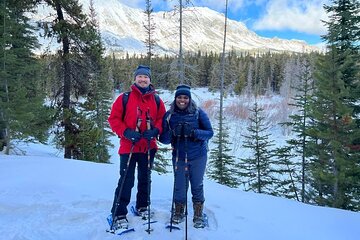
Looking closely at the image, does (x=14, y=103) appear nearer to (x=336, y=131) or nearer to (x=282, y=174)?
(x=336, y=131)

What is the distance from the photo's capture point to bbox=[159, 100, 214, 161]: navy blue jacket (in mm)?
4547

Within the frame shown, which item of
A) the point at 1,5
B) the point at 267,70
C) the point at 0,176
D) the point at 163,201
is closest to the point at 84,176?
Result: the point at 0,176

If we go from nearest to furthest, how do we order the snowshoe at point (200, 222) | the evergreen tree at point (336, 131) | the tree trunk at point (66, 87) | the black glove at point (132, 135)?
1. the black glove at point (132, 135)
2. the snowshoe at point (200, 222)
3. the evergreen tree at point (336, 131)
4. the tree trunk at point (66, 87)

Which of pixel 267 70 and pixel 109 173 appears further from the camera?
pixel 267 70

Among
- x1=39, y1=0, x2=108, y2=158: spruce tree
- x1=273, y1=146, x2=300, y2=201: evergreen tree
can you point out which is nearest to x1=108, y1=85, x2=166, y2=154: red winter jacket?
x1=39, y1=0, x2=108, y2=158: spruce tree

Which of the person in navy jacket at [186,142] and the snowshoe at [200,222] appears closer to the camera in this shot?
the person in navy jacket at [186,142]

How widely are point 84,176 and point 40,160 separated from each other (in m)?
2.12

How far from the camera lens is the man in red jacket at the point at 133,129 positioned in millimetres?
4469

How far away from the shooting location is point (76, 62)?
13039 millimetres

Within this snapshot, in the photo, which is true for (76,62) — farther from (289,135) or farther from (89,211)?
(289,135)

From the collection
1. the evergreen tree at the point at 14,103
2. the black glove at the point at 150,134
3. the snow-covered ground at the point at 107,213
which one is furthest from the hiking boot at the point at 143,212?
the evergreen tree at the point at 14,103

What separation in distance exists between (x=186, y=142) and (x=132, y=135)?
0.79 meters

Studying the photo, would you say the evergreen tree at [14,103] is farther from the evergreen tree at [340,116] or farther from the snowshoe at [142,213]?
the evergreen tree at [340,116]

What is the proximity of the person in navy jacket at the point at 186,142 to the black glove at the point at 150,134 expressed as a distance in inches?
7.1
